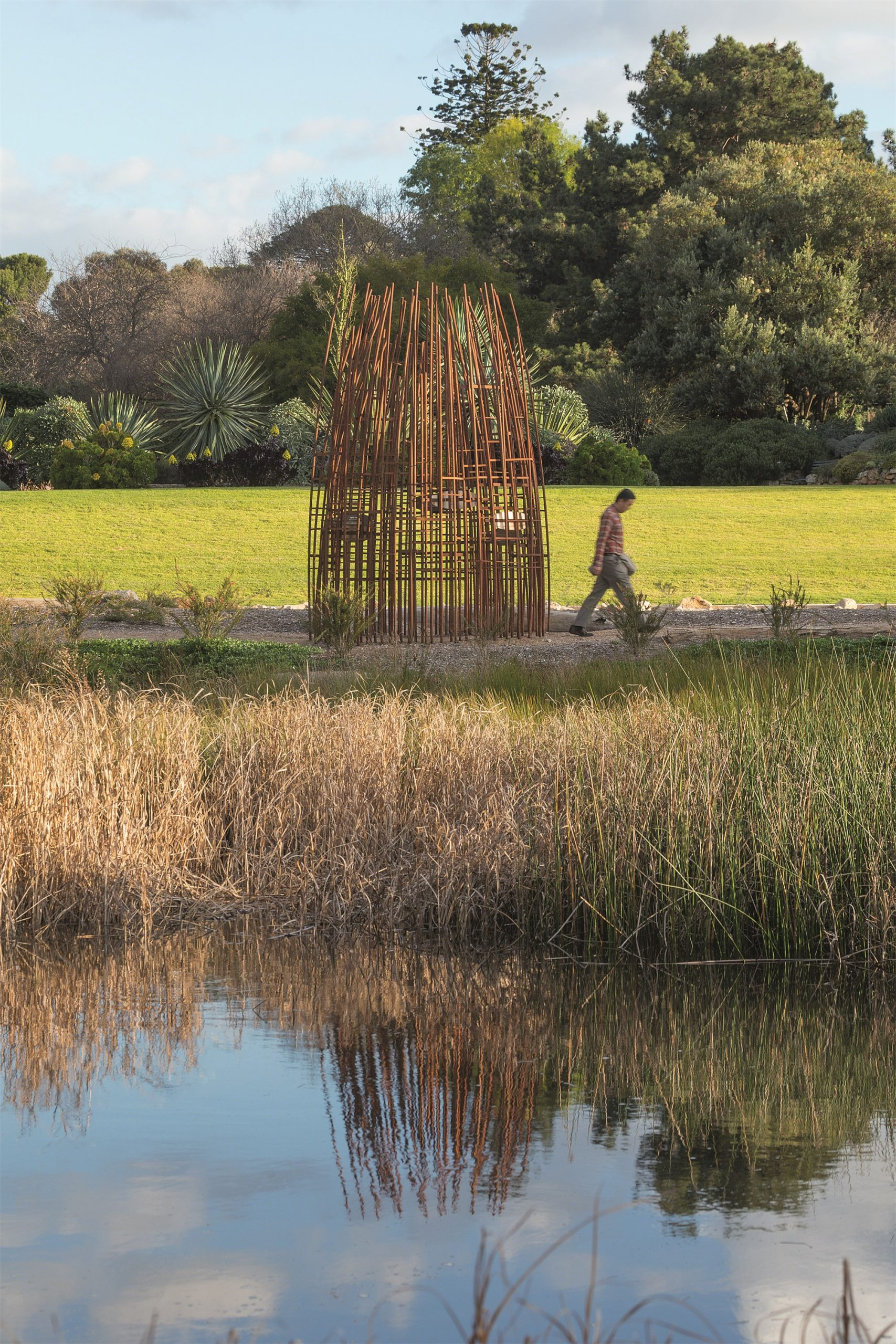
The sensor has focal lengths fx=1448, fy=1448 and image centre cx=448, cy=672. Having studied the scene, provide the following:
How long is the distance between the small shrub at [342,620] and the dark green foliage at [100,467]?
44.4 feet

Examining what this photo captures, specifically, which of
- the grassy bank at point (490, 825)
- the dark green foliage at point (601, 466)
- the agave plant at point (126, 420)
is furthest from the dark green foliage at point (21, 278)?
the grassy bank at point (490, 825)

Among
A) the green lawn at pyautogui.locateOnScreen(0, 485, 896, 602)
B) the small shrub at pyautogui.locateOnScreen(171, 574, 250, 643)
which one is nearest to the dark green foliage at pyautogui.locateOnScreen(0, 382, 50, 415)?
the green lawn at pyautogui.locateOnScreen(0, 485, 896, 602)

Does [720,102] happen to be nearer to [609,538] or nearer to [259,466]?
[259,466]

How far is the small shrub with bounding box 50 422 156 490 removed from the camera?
2464 cm

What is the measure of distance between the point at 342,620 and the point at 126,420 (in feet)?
56.4

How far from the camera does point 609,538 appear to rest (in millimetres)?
12602

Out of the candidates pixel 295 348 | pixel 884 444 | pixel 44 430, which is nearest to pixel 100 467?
pixel 44 430

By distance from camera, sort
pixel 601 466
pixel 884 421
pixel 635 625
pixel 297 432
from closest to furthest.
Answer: pixel 635 625
pixel 601 466
pixel 297 432
pixel 884 421

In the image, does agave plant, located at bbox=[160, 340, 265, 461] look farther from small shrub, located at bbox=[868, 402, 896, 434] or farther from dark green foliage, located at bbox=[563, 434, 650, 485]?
small shrub, located at bbox=[868, 402, 896, 434]

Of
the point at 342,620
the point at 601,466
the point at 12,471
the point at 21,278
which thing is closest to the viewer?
the point at 342,620

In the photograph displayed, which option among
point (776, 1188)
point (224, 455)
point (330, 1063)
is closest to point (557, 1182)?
point (776, 1188)

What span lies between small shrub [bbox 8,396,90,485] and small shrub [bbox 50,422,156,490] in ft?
3.57

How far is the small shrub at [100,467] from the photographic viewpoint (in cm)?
2464

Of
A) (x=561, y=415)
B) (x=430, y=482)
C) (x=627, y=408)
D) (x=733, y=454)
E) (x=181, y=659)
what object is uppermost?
(x=627, y=408)
